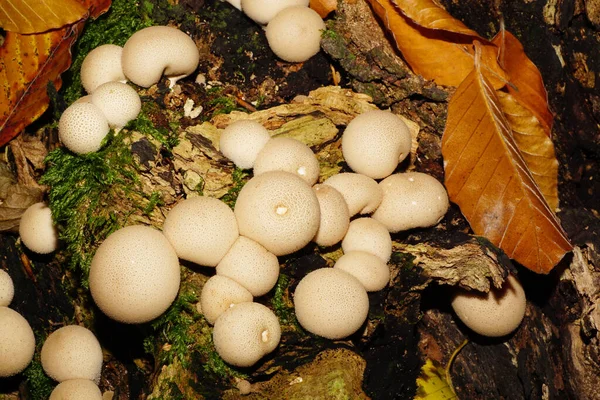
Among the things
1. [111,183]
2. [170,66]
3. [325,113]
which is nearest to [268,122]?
[325,113]

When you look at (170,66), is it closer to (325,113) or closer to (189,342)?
(325,113)

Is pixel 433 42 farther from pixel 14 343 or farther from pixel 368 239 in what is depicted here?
pixel 14 343

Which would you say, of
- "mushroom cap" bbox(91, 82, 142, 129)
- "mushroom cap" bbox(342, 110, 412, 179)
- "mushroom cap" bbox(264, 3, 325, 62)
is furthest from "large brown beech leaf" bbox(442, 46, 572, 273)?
"mushroom cap" bbox(91, 82, 142, 129)

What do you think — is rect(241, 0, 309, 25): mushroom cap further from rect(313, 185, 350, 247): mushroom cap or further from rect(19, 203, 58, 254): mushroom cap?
rect(19, 203, 58, 254): mushroom cap

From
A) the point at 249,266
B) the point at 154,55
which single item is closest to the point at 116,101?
the point at 154,55

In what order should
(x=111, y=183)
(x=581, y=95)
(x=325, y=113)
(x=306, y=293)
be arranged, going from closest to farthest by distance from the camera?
(x=306, y=293)
(x=111, y=183)
(x=325, y=113)
(x=581, y=95)

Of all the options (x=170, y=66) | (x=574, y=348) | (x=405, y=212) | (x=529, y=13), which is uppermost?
(x=529, y=13)

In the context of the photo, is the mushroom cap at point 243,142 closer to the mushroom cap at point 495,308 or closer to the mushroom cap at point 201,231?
the mushroom cap at point 201,231

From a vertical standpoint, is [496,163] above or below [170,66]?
below
